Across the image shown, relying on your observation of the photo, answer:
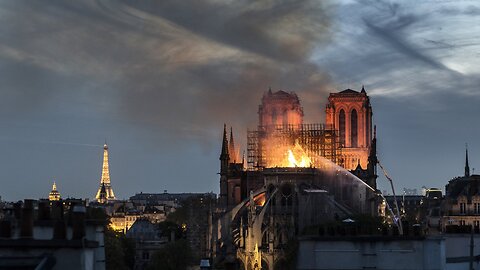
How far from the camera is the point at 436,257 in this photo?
33.4m

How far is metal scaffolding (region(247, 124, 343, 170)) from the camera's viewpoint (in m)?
186

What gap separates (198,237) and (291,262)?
210 feet

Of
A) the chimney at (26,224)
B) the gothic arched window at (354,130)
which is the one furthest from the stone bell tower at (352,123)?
the chimney at (26,224)

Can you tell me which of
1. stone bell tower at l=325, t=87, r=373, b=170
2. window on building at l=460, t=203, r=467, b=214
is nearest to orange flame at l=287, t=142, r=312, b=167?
stone bell tower at l=325, t=87, r=373, b=170

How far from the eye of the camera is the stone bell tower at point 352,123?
19575 cm

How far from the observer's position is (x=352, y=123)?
196625 millimetres

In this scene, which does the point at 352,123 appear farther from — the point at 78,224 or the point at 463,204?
the point at 78,224

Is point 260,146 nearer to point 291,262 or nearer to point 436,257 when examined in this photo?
point 291,262

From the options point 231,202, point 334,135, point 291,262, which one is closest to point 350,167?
point 334,135

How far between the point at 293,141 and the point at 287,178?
66.8 feet

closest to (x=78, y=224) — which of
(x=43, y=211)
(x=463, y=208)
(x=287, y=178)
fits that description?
(x=43, y=211)

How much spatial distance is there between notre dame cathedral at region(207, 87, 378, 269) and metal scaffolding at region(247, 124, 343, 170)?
145 millimetres

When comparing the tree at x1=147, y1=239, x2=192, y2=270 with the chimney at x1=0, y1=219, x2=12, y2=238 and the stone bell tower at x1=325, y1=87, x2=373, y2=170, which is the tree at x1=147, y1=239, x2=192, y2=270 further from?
the chimney at x1=0, y1=219, x2=12, y2=238

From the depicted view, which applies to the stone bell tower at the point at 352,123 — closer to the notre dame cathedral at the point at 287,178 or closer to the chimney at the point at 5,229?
the notre dame cathedral at the point at 287,178
